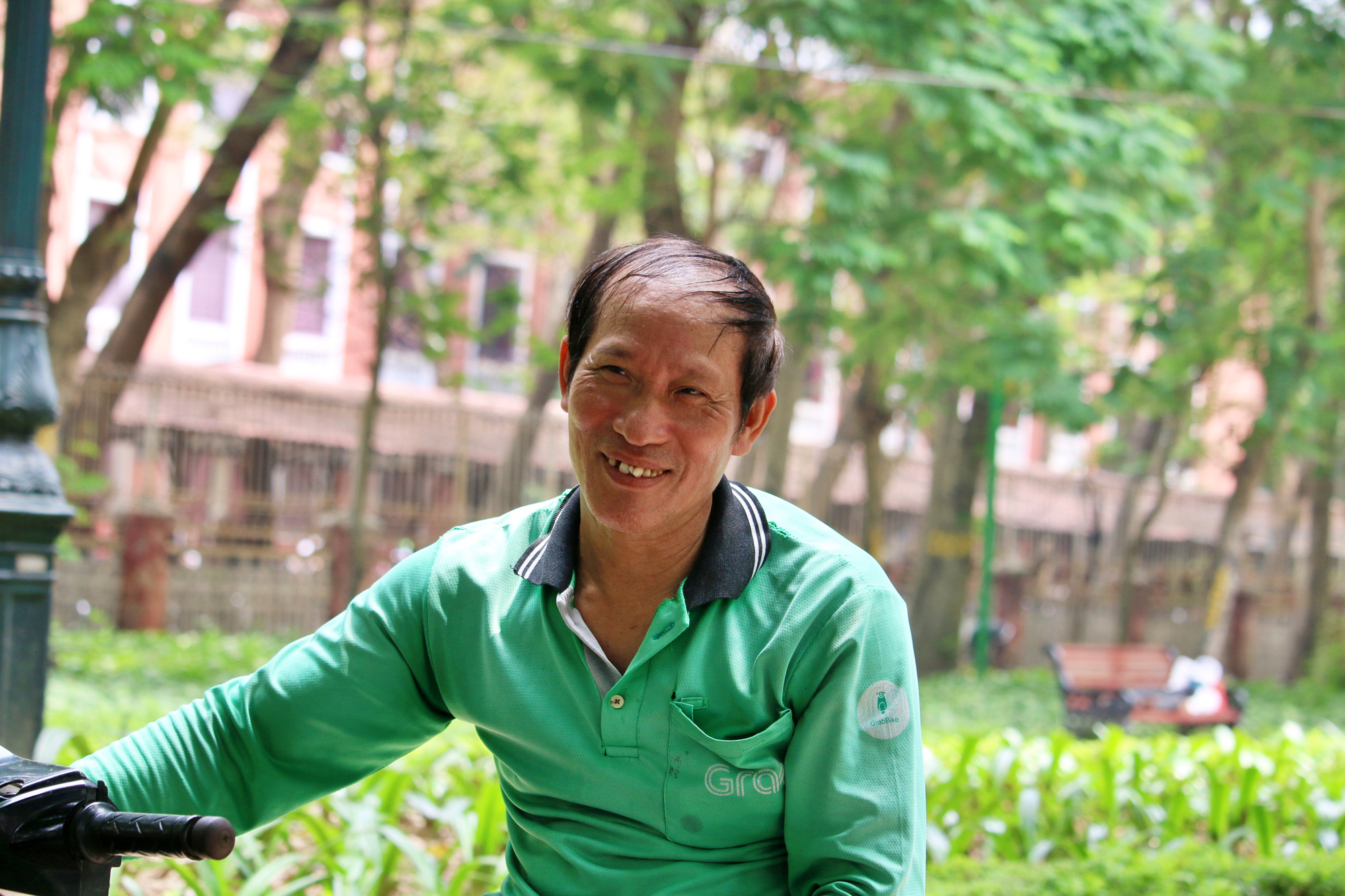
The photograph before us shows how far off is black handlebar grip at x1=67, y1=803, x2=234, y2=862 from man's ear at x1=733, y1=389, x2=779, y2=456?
91cm

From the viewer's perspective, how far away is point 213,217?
30.6 ft

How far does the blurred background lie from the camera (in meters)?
6.06

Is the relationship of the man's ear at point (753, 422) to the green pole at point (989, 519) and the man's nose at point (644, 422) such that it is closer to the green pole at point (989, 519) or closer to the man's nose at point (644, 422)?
the man's nose at point (644, 422)

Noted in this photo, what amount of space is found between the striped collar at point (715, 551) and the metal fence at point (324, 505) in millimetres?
8061

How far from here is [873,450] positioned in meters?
12.9

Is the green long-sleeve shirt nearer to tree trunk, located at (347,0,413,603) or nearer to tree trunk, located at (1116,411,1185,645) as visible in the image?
tree trunk, located at (347,0,413,603)

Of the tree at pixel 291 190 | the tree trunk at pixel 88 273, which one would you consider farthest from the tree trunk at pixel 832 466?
the tree trunk at pixel 88 273

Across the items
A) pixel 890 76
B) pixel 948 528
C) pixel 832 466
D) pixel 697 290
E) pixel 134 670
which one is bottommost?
pixel 134 670

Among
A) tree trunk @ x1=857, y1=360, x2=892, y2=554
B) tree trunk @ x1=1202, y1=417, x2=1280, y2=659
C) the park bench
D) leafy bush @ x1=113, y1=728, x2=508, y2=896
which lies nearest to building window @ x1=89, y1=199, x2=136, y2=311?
tree trunk @ x1=857, y1=360, x2=892, y2=554

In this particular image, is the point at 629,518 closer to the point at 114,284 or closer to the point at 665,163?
the point at 665,163

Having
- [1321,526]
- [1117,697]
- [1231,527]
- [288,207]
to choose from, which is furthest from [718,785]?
[1321,526]

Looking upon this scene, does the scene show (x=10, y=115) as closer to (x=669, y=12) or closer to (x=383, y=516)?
(x=669, y=12)

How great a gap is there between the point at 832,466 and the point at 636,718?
37.2ft

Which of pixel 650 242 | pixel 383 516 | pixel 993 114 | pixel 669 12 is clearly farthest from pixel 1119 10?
pixel 383 516
